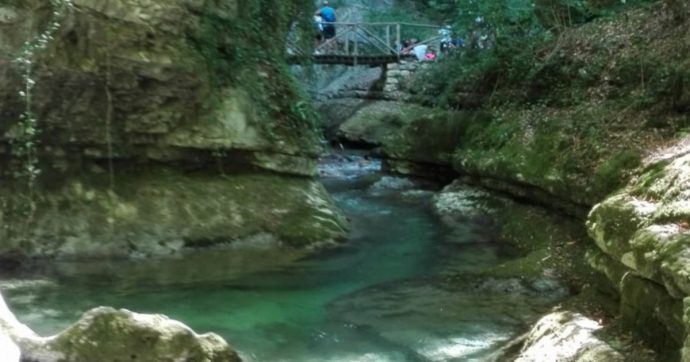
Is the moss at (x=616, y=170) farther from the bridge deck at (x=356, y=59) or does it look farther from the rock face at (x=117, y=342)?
the bridge deck at (x=356, y=59)

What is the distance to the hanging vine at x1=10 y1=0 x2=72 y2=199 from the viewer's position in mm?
9867

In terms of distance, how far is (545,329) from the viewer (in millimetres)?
6477

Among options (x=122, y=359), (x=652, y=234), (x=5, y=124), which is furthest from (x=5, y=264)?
(x=652, y=234)

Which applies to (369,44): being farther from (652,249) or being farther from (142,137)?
(652,249)

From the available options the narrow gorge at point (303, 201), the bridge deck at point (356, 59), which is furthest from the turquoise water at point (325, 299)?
the bridge deck at point (356, 59)

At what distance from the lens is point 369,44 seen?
25.2 meters

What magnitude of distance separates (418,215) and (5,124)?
21.9 ft

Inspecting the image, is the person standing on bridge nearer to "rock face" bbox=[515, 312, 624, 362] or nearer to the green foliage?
the green foliage

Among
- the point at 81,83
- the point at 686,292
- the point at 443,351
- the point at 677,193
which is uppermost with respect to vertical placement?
the point at 81,83

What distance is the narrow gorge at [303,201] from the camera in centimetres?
613

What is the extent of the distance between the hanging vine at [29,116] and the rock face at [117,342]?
190 inches

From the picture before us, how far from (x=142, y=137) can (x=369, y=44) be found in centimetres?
1490

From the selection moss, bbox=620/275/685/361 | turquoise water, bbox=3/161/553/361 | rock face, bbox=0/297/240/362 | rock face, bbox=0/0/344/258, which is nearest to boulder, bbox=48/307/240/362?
rock face, bbox=0/297/240/362

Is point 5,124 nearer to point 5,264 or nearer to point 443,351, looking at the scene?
point 5,264
